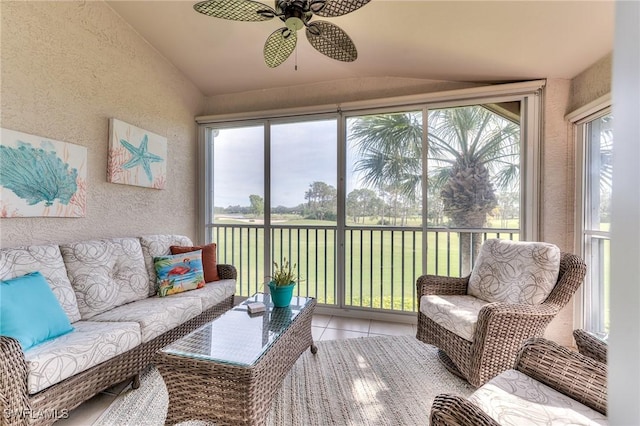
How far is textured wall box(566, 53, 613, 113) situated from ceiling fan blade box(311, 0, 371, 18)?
6.11 ft

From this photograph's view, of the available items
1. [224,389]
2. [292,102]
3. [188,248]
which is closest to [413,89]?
[292,102]

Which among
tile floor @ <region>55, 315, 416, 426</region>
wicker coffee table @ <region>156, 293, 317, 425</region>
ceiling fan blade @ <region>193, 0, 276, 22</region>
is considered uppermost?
ceiling fan blade @ <region>193, 0, 276, 22</region>

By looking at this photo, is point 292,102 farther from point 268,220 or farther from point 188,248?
point 188,248

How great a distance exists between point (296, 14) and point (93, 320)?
238cm

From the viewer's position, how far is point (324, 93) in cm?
332

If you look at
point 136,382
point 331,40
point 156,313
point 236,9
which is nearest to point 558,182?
point 331,40

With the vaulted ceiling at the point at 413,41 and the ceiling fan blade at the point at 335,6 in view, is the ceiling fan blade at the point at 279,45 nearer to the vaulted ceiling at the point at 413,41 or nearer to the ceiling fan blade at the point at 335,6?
the ceiling fan blade at the point at 335,6

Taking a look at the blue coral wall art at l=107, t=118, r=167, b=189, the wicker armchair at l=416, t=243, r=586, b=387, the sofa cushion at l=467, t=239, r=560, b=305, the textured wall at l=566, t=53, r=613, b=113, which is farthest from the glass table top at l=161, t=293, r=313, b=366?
the textured wall at l=566, t=53, r=613, b=113

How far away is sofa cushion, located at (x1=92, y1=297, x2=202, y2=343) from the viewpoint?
1.93 m

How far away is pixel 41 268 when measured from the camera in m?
1.85

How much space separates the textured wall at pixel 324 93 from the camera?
9.95 ft

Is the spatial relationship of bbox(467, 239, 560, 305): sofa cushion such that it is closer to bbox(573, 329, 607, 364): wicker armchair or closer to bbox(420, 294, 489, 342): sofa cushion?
bbox(420, 294, 489, 342): sofa cushion

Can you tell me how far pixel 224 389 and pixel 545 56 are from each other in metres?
3.21

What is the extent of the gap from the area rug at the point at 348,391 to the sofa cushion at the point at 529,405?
2.03ft
